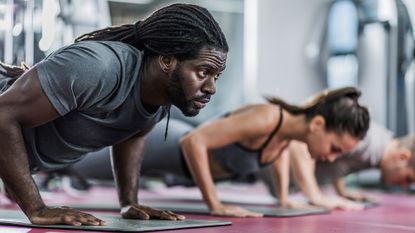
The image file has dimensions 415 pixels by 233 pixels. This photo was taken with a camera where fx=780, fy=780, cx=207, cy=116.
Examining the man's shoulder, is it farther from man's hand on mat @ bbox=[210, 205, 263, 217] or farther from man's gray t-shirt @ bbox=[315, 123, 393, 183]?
man's gray t-shirt @ bbox=[315, 123, 393, 183]

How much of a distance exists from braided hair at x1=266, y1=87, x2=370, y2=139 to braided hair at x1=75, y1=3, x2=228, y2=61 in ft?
3.27

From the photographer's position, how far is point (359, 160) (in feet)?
12.8

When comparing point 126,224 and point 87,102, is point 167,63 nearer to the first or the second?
point 87,102

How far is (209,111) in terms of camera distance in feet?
19.2

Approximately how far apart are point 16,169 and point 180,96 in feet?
1.44

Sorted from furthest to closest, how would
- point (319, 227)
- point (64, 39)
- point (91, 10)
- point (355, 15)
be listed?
point (355, 15), point (91, 10), point (64, 39), point (319, 227)

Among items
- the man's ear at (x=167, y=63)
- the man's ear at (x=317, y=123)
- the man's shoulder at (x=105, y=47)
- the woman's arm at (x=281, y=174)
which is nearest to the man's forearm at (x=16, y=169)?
the man's shoulder at (x=105, y=47)

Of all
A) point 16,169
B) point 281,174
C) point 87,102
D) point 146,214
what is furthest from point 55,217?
point 281,174

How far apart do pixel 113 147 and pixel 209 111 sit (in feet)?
11.7

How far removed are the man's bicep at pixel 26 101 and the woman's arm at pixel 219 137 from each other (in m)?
0.94

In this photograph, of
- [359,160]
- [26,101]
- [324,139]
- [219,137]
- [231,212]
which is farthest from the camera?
[359,160]

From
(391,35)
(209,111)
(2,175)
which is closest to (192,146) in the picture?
(2,175)

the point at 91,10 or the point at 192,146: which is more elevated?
the point at 91,10

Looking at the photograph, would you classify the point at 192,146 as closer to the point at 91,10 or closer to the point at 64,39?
the point at 64,39
